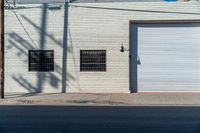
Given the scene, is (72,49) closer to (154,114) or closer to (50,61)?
(50,61)

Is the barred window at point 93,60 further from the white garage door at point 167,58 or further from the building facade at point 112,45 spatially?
the white garage door at point 167,58

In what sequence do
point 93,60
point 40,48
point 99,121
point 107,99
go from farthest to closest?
point 40,48, point 93,60, point 107,99, point 99,121

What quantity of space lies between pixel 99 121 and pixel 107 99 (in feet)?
27.5

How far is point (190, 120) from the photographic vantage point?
15.6m

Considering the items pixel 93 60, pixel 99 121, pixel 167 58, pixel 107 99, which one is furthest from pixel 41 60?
pixel 99 121

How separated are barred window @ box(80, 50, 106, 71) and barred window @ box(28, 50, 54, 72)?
1521 millimetres

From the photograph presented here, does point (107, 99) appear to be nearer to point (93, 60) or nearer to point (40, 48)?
point (93, 60)

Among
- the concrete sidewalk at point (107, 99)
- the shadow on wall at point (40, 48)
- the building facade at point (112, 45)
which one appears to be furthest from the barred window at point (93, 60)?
the concrete sidewalk at point (107, 99)

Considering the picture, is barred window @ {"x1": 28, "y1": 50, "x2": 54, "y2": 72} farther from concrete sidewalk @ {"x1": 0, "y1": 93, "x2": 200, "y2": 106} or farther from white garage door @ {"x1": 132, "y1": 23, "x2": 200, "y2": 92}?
white garage door @ {"x1": 132, "y1": 23, "x2": 200, "y2": 92}

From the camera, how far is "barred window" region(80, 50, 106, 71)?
27047mm

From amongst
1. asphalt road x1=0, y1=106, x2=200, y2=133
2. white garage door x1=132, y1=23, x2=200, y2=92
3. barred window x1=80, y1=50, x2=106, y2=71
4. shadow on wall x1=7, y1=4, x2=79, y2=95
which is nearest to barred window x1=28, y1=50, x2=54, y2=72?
shadow on wall x1=7, y1=4, x2=79, y2=95

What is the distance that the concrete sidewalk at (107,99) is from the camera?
22891 mm

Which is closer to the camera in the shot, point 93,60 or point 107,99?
point 107,99

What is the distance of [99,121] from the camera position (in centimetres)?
1520
